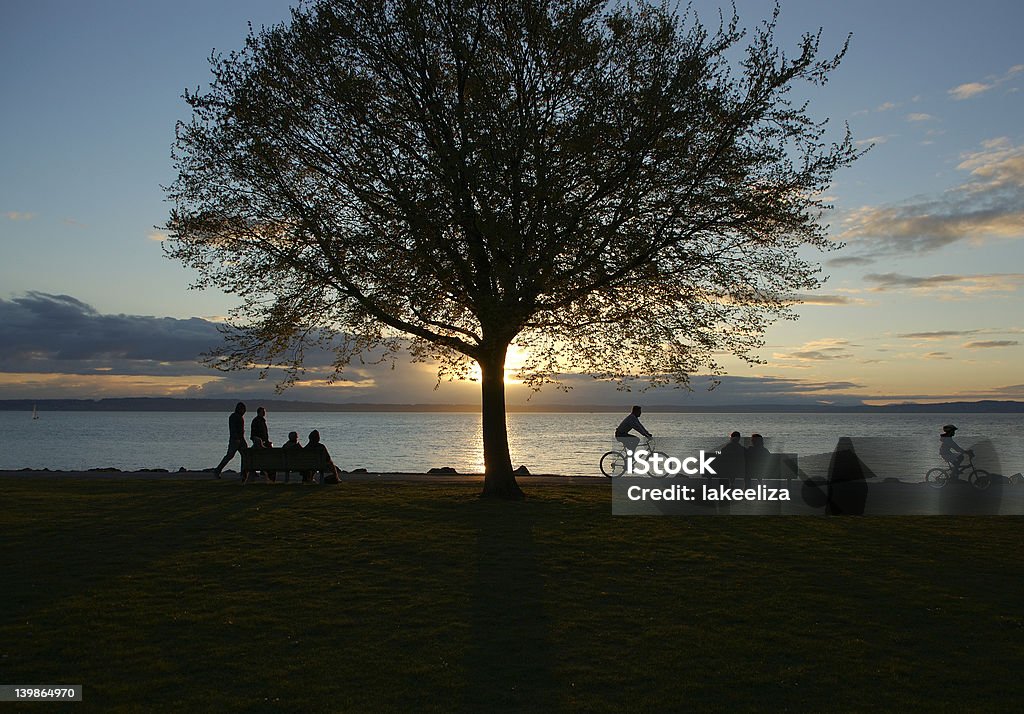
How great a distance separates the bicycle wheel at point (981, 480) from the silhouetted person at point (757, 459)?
9.17 m

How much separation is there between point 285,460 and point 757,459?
1308 cm

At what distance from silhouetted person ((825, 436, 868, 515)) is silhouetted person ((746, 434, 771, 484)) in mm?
1569

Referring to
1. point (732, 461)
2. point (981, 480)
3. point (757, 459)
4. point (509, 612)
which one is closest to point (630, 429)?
point (732, 461)

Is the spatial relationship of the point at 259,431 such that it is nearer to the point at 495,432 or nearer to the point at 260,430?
the point at 260,430

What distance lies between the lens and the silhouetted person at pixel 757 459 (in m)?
19.2

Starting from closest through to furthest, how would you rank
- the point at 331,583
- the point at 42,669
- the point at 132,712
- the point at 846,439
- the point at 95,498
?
the point at 132,712 → the point at 42,669 → the point at 331,583 → the point at 846,439 → the point at 95,498

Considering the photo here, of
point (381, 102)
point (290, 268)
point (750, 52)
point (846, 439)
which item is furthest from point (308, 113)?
point (846, 439)

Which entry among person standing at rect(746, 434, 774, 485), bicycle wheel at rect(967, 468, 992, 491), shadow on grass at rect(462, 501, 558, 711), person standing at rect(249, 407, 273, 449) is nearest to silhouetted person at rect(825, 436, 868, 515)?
person standing at rect(746, 434, 774, 485)

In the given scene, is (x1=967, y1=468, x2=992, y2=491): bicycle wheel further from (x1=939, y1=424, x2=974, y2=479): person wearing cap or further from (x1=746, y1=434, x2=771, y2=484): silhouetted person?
(x1=746, y1=434, x2=771, y2=484): silhouetted person

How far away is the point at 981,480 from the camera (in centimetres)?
2433

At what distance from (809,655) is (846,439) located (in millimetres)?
9694

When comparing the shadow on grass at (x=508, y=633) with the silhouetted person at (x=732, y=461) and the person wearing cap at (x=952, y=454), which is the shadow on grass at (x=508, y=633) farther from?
the person wearing cap at (x=952, y=454)

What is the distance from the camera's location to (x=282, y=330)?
19.7 meters

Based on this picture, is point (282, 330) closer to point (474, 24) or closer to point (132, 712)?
point (474, 24)
